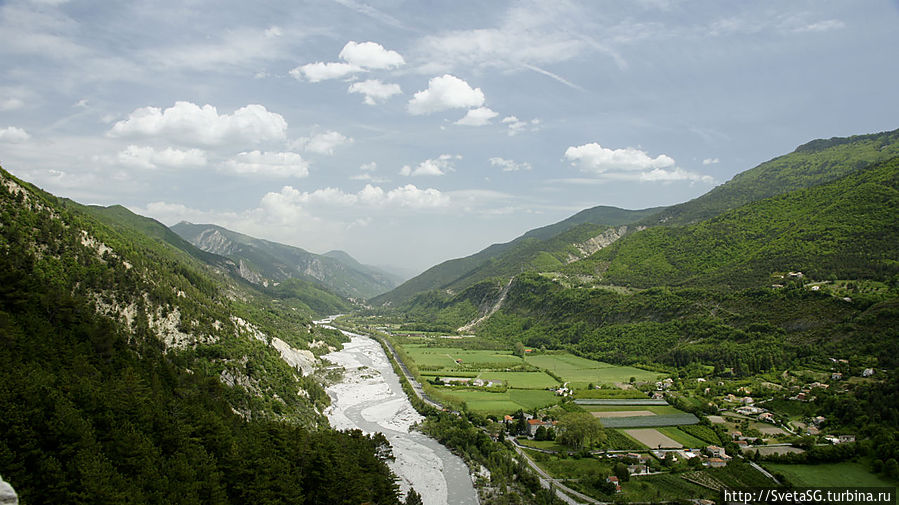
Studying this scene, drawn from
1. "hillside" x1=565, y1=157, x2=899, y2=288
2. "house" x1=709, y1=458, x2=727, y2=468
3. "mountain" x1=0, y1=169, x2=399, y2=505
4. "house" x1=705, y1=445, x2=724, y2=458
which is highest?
"hillside" x1=565, y1=157, x2=899, y2=288

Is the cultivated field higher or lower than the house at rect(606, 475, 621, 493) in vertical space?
higher

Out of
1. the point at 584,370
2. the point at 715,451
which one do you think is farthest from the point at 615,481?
the point at 584,370

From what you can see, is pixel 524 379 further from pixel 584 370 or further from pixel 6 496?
pixel 6 496

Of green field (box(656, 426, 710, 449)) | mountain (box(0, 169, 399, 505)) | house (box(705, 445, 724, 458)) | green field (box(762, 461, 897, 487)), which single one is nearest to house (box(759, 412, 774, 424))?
green field (box(656, 426, 710, 449))

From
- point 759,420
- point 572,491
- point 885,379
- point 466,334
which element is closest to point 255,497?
point 572,491

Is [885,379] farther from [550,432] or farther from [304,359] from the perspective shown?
[304,359]

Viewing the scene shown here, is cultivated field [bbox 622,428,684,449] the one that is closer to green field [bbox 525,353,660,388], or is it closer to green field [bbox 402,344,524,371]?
green field [bbox 525,353,660,388]
